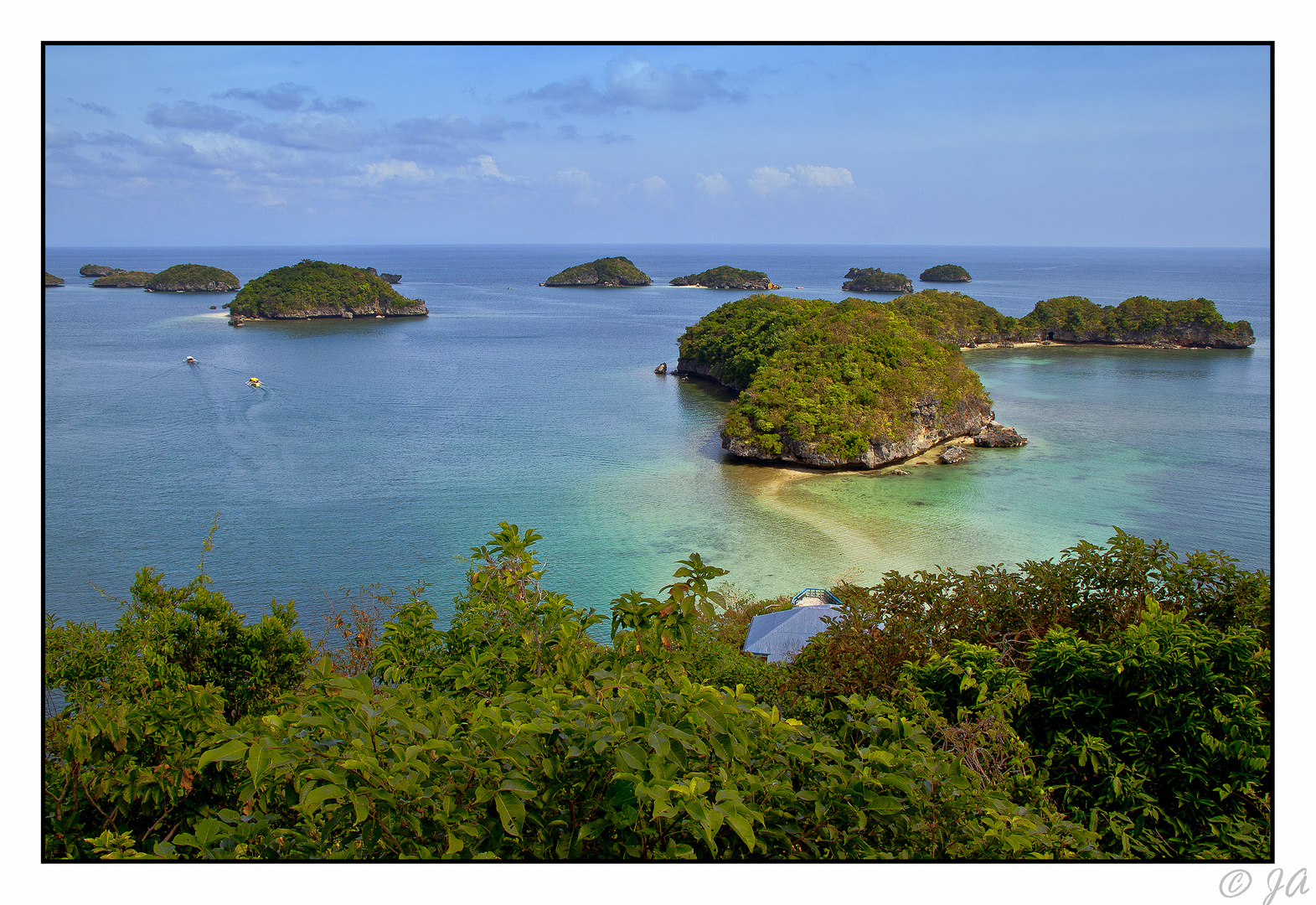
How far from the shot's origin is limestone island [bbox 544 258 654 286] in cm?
12988

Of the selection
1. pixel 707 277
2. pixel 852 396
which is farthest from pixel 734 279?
pixel 852 396

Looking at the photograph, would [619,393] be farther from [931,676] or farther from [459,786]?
[459,786]

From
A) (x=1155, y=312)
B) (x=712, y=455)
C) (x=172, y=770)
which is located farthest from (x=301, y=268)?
(x=172, y=770)

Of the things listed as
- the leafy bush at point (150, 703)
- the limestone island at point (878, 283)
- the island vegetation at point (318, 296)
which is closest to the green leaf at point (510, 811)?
the leafy bush at point (150, 703)

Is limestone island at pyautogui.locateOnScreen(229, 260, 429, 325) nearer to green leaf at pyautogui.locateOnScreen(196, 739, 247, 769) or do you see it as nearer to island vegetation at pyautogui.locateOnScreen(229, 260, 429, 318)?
island vegetation at pyautogui.locateOnScreen(229, 260, 429, 318)

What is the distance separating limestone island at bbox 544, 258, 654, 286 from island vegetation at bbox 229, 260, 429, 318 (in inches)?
1910

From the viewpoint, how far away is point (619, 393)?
4612 cm

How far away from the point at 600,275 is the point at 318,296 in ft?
194

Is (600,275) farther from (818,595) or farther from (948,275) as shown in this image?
(818,595)

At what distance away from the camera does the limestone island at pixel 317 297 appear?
247 feet

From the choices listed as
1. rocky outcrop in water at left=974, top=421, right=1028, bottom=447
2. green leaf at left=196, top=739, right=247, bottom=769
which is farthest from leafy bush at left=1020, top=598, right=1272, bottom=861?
rocky outcrop in water at left=974, top=421, right=1028, bottom=447

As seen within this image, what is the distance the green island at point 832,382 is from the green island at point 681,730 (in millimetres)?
20915

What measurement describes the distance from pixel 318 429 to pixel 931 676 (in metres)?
34.7

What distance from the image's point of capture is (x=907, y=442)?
32.2m
